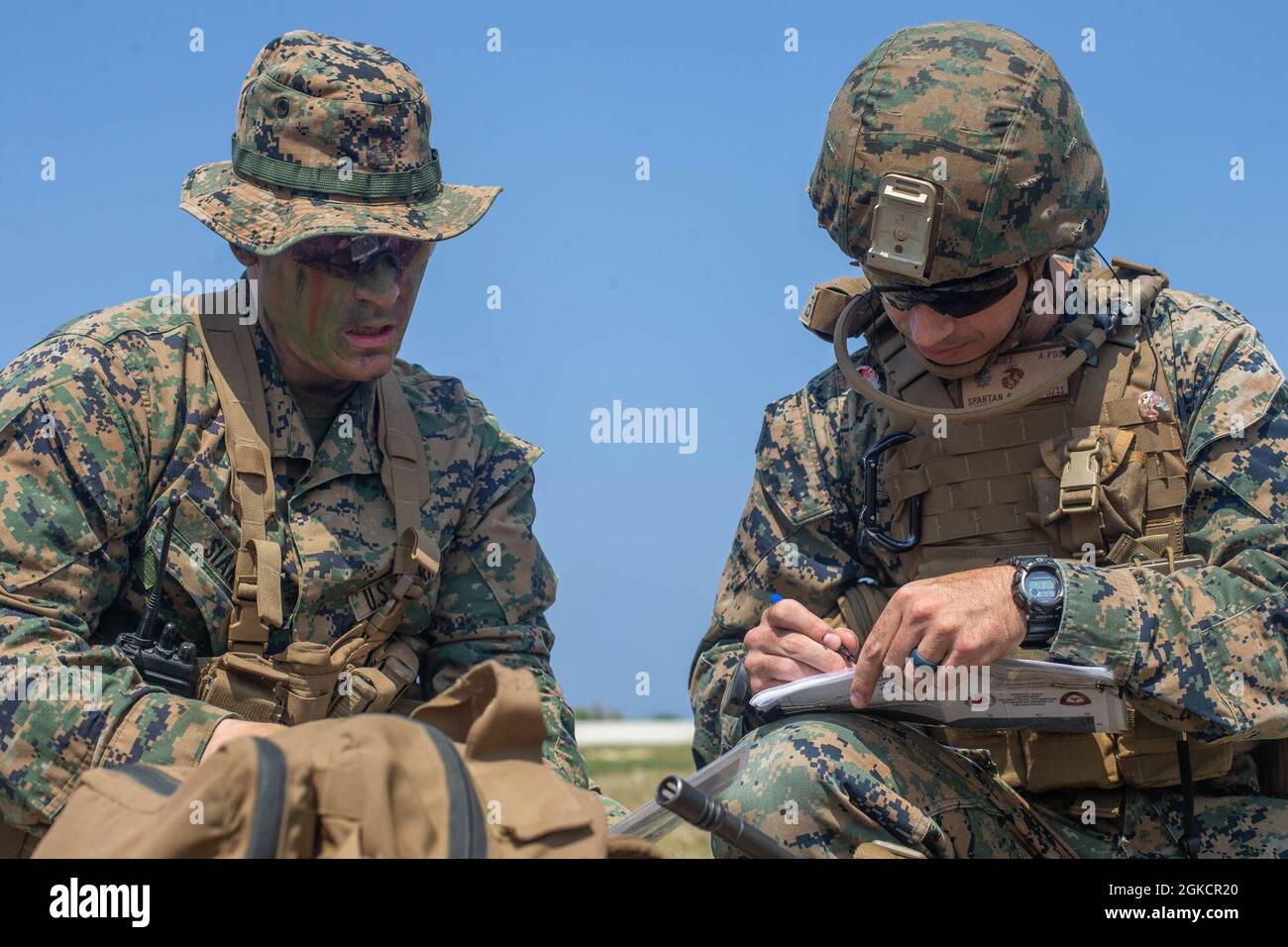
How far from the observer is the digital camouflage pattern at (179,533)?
16.3ft

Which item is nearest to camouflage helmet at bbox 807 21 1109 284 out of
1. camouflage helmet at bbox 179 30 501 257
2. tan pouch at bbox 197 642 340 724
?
camouflage helmet at bbox 179 30 501 257

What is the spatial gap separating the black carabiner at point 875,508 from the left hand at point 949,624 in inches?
32.9

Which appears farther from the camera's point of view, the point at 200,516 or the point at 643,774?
the point at 643,774

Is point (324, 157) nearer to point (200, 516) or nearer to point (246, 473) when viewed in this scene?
point (246, 473)

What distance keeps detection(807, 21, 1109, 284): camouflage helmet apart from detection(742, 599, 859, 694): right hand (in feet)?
3.72

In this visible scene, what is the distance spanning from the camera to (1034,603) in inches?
189

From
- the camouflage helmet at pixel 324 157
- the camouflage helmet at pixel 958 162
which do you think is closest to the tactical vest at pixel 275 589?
the camouflage helmet at pixel 324 157

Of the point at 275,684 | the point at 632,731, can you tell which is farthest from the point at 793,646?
the point at 632,731

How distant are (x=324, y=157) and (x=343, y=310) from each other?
1.83 feet

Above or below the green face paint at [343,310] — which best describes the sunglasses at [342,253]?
above

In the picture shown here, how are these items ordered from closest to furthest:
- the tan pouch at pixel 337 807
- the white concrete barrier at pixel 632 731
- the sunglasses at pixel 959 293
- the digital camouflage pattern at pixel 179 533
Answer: the tan pouch at pixel 337 807
the digital camouflage pattern at pixel 179 533
the sunglasses at pixel 959 293
the white concrete barrier at pixel 632 731

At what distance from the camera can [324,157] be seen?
5.80 metres

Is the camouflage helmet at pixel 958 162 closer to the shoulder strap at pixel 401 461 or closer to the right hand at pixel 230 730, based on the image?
the shoulder strap at pixel 401 461

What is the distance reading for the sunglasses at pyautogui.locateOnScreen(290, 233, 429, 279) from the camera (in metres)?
5.63
